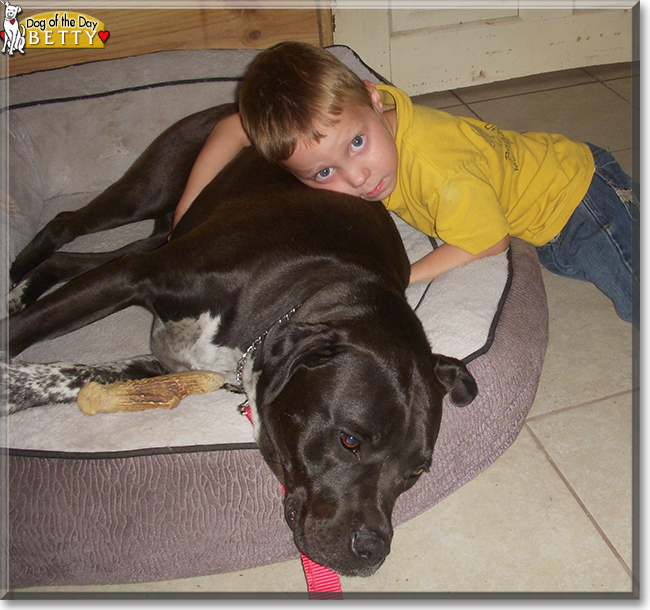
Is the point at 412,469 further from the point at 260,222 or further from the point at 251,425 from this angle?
the point at 260,222

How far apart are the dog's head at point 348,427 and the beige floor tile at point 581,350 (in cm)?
110

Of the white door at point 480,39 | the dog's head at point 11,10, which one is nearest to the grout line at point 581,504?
the white door at point 480,39

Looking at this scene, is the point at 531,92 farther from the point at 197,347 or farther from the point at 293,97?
the point at 197,347

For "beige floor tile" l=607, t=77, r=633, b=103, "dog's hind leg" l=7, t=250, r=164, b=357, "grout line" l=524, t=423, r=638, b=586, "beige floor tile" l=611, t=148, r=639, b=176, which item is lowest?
"grout line" l=524, t=423, r=638, b=586

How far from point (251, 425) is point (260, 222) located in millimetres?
738

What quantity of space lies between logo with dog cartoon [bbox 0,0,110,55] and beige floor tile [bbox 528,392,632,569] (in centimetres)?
346

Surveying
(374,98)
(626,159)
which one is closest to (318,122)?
(374,98)

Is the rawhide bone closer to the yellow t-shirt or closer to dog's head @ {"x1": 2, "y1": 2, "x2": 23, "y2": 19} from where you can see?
the yellow t-shirt

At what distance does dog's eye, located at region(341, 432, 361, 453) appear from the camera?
1777mm

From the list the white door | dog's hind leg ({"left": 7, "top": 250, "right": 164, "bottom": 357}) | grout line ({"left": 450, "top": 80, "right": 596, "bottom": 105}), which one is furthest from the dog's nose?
grout line ({"left": 450, "top": 80, "right": 596, "bottom": 105})

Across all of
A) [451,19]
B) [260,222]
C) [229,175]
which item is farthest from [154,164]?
[451,19]

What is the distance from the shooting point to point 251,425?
81.8 inches

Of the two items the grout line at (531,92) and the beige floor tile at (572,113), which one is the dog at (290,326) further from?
the grout line at (531,92)

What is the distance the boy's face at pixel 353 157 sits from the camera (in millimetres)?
2273
